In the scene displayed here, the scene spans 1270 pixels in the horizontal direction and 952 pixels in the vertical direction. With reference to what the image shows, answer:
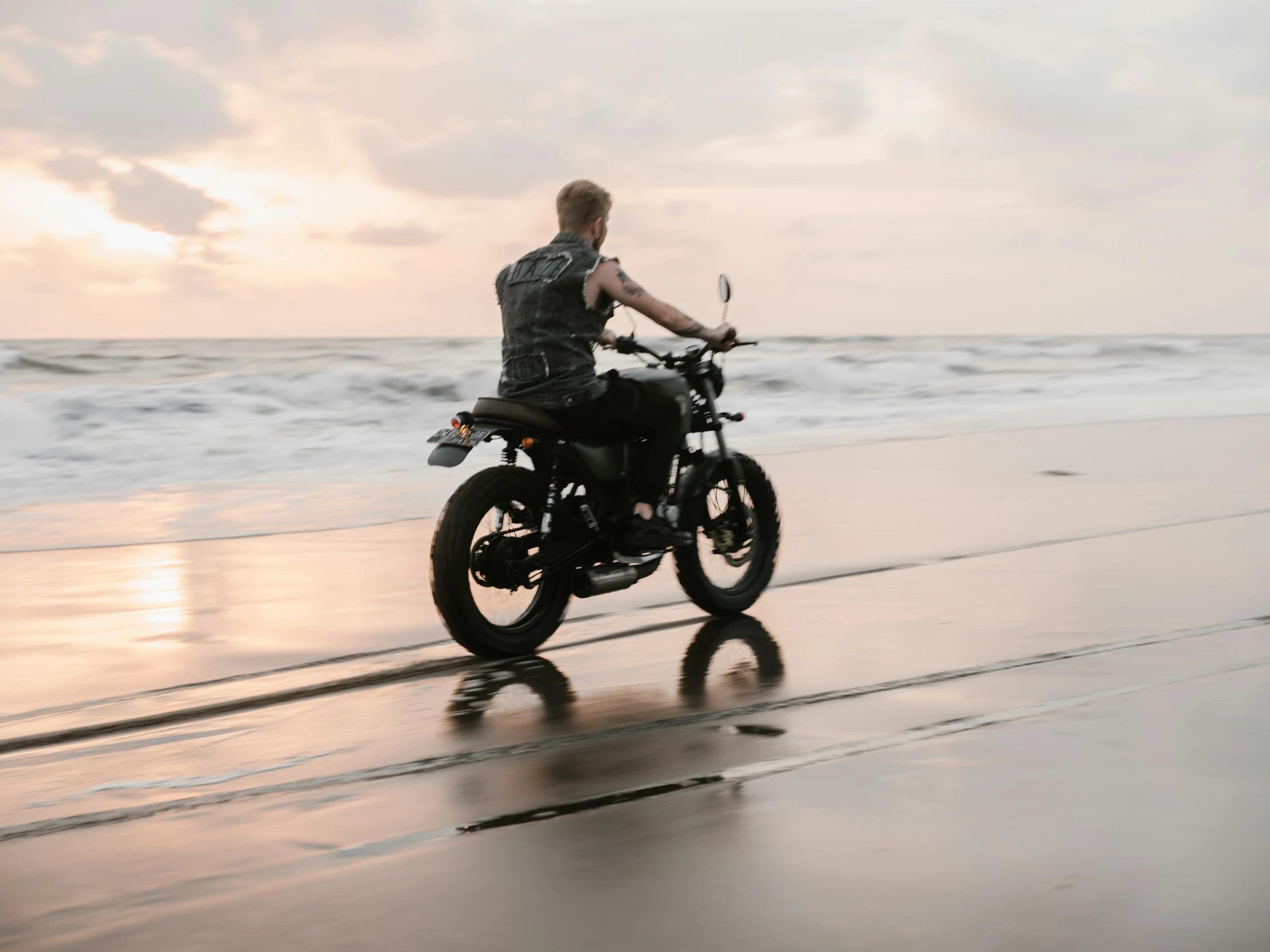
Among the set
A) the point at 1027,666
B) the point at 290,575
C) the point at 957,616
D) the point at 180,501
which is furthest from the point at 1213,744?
the point at 180,501

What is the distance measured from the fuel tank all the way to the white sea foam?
18.7 feet

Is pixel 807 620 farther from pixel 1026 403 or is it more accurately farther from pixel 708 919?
pixel 1026 403

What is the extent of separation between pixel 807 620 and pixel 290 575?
3.50 meters

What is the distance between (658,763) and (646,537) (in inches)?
92.1

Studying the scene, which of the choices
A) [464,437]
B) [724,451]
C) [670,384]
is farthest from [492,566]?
[724,451]

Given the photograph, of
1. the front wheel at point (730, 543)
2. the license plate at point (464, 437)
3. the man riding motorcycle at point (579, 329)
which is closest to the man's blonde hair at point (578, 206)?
the man riding motorcycle at point (579, 329)

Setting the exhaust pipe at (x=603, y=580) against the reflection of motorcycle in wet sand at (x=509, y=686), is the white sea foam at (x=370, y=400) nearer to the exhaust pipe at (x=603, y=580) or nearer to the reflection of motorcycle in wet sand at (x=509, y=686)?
the exhaust pipe at (x=603, y=580)

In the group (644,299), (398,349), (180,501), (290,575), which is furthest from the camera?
(398,349)

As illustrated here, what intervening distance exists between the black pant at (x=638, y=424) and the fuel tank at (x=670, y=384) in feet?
0.09

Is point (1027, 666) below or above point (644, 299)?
below

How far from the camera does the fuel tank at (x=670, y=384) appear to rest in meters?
7.16

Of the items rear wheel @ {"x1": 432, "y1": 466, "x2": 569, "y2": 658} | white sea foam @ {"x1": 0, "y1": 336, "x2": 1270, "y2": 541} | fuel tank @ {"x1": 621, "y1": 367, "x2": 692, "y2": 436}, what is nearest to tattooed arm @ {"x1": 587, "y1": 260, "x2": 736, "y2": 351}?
fuel tank @ {"x1": 621, "y1": 367, "x2": 692, "y2": 436}

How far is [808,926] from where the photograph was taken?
11.2 feet

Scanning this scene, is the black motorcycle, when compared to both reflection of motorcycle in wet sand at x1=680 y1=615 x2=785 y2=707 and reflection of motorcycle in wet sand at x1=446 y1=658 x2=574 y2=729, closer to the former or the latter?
reflection of motorcycle in wet sand at x1=446 y1=658 x2=574 y2=729
